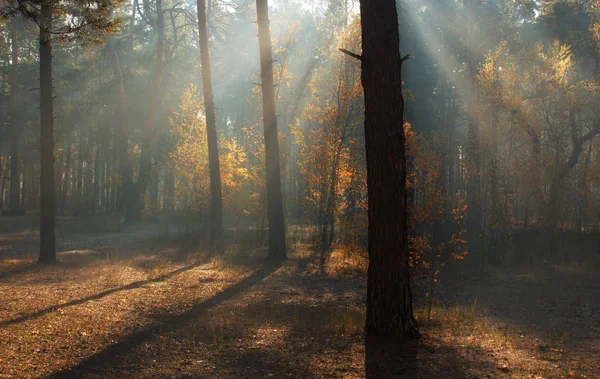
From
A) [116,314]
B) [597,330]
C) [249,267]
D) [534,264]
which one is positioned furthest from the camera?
[534,264]

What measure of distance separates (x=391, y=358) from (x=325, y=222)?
1011 cm

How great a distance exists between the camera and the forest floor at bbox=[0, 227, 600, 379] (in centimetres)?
498

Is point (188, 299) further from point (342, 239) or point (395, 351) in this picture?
point (342, 239)

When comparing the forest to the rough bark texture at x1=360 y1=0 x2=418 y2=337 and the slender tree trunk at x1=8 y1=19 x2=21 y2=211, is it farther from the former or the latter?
the slender tree trunk at x1=8 y1=19 x2=21 y2=211

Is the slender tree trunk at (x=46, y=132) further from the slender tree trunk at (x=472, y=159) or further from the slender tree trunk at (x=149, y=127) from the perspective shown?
the slender tree trunk at (x=149, y=127)

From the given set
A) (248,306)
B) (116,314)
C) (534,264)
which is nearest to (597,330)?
(248,306)

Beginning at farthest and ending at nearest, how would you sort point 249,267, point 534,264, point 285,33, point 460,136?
point 460,136, point 285,33, point 534,264, point 249,267

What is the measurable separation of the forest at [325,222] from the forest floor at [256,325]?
→ 0.16 feet

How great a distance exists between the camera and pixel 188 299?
8.67 metres

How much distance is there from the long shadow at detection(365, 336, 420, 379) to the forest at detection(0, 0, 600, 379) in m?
0.03

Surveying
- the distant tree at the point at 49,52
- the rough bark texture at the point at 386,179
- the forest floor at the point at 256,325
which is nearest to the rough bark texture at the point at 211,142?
the forest floor at the point at 256,325

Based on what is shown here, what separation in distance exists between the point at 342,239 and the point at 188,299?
297 inches

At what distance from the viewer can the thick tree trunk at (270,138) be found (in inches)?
Result: 541

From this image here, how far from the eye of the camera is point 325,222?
15.1 meters
